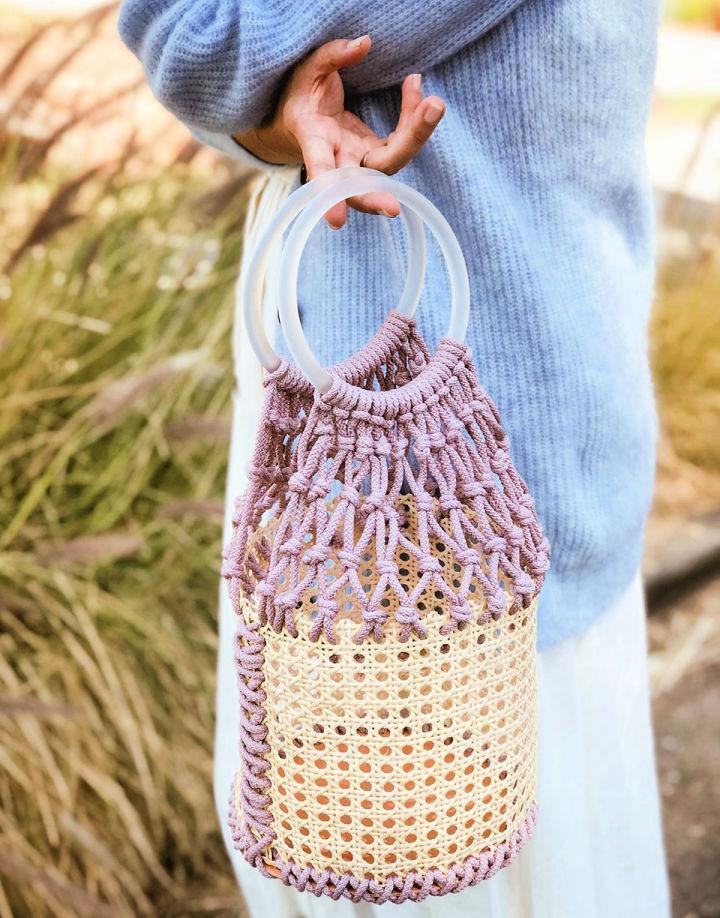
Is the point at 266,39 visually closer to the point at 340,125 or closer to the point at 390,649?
the point at 340,125

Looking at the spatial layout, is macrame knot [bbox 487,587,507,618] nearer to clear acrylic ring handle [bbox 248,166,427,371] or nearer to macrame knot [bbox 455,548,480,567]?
macrame knot [bbox 455,548,480,567]

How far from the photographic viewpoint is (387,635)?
2.19 feet

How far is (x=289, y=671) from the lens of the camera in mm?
690

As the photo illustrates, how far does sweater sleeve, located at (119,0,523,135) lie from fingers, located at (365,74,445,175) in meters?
0.08

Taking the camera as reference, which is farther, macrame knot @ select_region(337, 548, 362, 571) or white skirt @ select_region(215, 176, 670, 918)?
white skirt @ select_region(215, 176, 670, 918)

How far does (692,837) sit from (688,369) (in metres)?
1.65

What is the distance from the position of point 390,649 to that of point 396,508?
0.11 meters

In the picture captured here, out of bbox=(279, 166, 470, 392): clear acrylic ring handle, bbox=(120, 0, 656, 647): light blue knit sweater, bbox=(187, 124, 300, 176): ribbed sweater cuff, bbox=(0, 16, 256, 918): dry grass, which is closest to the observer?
bbox=(279, 166, 470, 392): clear acrylic ring handle

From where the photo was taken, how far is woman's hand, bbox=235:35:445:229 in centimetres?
68

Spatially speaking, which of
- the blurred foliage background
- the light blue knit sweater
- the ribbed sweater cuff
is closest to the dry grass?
the blurred foliage background

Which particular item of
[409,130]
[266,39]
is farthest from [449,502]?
[266,39]

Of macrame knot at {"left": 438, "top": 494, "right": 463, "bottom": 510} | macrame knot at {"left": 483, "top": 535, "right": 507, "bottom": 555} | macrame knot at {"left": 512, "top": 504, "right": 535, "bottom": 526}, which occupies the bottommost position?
macrame knot at {"left": 512, "top": 504, "right": 535, "bottom": 526}

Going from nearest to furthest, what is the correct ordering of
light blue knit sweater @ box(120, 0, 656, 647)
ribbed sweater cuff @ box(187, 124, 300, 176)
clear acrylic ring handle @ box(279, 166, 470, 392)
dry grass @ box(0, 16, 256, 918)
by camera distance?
clear acrylic ring handle @ box(279, 166, 470, 392) < light blue knit sweater @ box(120, 0, 656, 647) < ribbed sweater cuff @ box(187, 124, 300, 176) < dry grass @ box(0, 16, 256, 918)

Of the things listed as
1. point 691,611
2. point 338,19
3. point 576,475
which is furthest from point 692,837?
point 338,19
